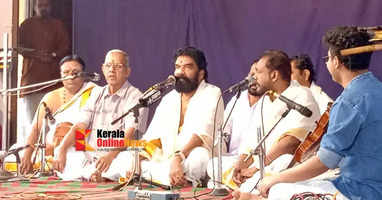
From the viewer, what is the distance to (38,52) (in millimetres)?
7355

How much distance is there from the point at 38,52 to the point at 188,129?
8.54 feet

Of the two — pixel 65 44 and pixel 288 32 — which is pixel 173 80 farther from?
pixel 65 44

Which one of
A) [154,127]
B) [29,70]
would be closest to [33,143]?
[29,70]

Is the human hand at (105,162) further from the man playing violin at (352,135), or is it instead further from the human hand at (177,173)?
the man playing violin at (352,135)

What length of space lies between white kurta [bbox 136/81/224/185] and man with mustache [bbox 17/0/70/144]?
1.80 metres

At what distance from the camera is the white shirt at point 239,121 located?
17.9 ft

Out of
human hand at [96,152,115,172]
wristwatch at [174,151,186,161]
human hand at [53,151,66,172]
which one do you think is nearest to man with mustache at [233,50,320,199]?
wristwatch at [174,151,186,161]

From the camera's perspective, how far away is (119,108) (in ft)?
20.9

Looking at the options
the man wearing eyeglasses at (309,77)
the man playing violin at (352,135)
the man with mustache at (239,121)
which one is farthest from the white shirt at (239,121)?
the man playing violin at (352,135)

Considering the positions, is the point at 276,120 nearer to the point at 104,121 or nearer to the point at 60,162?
the point at 104,121

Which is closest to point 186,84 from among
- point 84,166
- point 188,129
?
point 188,129

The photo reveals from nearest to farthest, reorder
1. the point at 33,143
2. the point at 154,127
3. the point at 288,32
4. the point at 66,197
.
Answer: the point at 66,197, the point at 288,32, the point at 154,127, the point at 33,143

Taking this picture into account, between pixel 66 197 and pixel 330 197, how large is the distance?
95.3 inches

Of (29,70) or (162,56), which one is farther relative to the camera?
(29,70)
